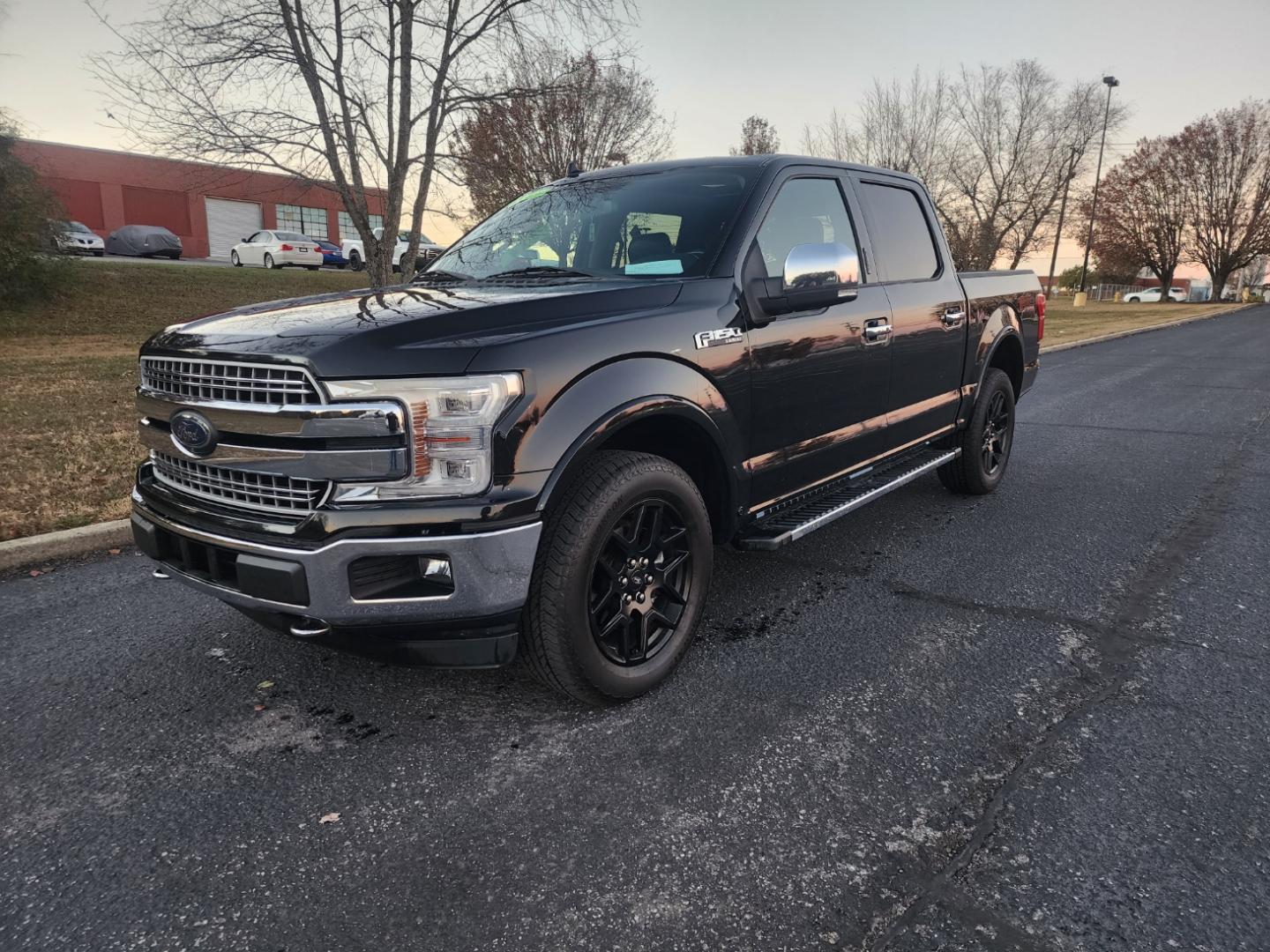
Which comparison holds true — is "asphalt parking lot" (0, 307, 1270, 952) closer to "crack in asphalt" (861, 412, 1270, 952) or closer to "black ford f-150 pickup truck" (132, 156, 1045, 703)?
"crack in asphalt" (861, 412, 1270, 952)

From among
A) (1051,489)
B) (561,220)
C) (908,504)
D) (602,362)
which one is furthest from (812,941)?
(1051,489)

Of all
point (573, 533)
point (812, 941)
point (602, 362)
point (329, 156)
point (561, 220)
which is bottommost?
point (812, 941)

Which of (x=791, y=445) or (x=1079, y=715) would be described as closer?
(x=1079, y=715)

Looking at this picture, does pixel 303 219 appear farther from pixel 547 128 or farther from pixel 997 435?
pixel 997 435

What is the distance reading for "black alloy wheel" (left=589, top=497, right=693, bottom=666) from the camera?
9.07 ft

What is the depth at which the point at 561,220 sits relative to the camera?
3.86m

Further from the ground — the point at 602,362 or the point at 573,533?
the point at 602,362

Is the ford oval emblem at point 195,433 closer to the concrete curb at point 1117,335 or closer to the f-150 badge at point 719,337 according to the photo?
the f-150 badge at point 719,337

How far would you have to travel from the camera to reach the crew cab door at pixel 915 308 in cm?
420

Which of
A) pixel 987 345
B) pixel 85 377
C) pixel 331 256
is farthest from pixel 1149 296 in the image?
pixel 85 377

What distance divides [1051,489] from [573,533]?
449 cm

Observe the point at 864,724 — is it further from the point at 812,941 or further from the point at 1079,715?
the point at 812,941

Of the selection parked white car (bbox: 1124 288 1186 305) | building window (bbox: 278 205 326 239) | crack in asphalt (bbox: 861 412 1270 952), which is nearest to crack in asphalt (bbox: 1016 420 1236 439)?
crack in asphalt (bbox: 861 412 1270 952)

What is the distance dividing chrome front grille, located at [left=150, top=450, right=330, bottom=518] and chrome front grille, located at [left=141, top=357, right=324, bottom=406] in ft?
0.71
